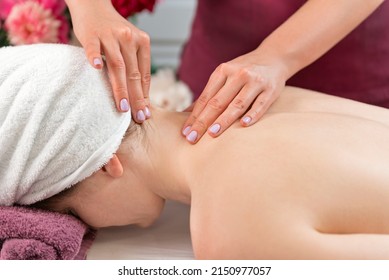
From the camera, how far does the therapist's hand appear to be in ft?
3.72

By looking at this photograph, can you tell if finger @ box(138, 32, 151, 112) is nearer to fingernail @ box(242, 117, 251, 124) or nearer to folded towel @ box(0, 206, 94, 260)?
fingernail @ box(242, 117, 251, 124)

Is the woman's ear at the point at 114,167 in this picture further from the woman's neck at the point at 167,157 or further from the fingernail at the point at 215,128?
the fingernail at the point at 215,128

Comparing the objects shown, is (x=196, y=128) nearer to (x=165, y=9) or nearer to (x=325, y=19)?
(x=325, y=19)

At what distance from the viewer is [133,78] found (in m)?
1.13

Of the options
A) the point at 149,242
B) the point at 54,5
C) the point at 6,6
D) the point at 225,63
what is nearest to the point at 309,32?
the point at 225,63

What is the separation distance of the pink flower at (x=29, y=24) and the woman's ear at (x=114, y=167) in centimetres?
52

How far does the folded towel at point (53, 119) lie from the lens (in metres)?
1.06

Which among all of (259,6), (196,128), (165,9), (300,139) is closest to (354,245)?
(300,139)

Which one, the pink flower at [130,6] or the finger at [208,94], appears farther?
the pink flower at [130,6]

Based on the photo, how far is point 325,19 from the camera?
4.19 feet

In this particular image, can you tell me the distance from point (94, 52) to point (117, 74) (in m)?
0.06

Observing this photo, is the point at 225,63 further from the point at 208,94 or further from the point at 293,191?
the point at 293,191

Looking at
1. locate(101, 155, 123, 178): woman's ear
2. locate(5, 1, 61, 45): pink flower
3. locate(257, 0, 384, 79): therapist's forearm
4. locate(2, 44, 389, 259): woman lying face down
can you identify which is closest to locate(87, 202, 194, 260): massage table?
locate(2, 44, 389, 259): woman lying face down

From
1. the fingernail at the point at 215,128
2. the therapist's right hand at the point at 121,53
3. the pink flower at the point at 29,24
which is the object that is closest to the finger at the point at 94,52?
the therapist's right hand at the point at 121,53
